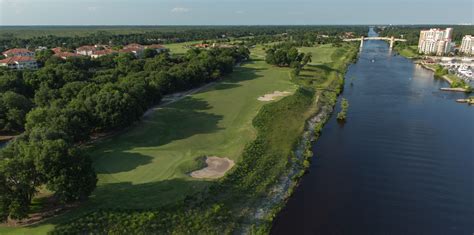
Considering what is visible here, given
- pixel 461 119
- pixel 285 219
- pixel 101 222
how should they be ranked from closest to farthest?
pixel 101 222, pixel 285 219, pixel 461 119

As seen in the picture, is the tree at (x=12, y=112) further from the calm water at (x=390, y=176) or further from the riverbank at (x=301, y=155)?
the calm water at (x=390, y=176)

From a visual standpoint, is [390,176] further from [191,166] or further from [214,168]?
[191,166]

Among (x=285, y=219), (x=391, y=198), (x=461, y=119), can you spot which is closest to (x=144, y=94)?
(x=285, y=219)

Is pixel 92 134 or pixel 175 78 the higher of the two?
pixel 175 78

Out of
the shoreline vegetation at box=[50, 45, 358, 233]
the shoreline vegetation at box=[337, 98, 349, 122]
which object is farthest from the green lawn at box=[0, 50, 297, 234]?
the shoreline vegetation at box=[337, 98, 349, 122]

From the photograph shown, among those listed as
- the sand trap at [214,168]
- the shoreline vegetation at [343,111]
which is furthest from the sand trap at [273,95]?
the sand trap at [214,168]

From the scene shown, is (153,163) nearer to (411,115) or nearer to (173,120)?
(173,120)
